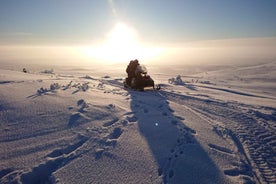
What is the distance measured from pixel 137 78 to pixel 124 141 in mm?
9012

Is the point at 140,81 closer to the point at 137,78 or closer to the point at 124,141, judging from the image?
the point at 137,78

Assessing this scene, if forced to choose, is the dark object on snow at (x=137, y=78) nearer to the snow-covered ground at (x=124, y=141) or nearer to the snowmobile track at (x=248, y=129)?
the snowmobile track at (x=248, y=129)

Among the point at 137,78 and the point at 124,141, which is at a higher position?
the point at 137,78

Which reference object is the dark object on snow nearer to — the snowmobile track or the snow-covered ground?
the snowmobile track

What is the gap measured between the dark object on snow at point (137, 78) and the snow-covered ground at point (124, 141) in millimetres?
4024

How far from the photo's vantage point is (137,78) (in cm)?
1666

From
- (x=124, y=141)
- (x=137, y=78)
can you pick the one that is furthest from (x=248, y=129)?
(x=137, y=78)

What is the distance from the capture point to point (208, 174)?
672 cm

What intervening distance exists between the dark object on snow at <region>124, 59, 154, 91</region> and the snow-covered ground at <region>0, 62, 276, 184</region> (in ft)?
13.2

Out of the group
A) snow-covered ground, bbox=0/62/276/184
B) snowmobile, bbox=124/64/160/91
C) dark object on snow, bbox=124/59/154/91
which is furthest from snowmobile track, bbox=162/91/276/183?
dark object on snow, bbox=124/59/154/91

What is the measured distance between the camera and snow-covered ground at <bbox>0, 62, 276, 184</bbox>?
6.49m

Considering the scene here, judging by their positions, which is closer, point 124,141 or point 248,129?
point 124,141

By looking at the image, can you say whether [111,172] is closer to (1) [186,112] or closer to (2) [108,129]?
(2) [108,129]

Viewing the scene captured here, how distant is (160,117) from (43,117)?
15.8 feet
